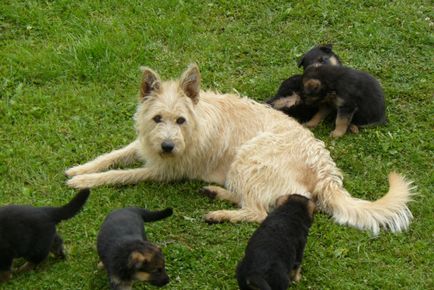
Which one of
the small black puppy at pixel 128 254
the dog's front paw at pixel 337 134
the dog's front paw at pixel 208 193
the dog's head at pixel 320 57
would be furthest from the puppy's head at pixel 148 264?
the dog's head at pixel 320 57

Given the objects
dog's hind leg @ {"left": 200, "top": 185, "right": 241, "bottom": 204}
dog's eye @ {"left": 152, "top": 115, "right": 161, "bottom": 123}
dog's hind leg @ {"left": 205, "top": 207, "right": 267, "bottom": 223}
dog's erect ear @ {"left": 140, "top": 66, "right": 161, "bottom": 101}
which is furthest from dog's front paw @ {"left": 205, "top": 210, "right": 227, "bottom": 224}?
dog's erect ear @ {"left": 140, "top": 66, "right": 161, "bottom": 101}

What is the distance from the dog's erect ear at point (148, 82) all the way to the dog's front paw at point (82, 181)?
40.8 inches

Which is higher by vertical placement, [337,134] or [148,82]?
[148,82]

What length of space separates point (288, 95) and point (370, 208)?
2262 millimetres

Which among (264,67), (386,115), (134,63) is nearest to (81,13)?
(134,63)

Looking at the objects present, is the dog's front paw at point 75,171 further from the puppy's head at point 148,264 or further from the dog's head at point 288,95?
the dog's head at point 288,95

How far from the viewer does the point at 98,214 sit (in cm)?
677

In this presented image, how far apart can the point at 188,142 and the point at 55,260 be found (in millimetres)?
1886

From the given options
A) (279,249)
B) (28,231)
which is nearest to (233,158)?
(279,249)

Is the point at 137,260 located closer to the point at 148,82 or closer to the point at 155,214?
the point at 155,214

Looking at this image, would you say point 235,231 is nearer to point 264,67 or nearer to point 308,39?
point 264,67

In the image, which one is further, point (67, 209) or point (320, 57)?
point (320, 57)

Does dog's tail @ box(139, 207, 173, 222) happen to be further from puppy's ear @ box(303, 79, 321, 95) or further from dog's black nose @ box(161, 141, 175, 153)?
puppy's ear @ box(303, 79, 321, 95)

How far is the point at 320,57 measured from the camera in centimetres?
876
